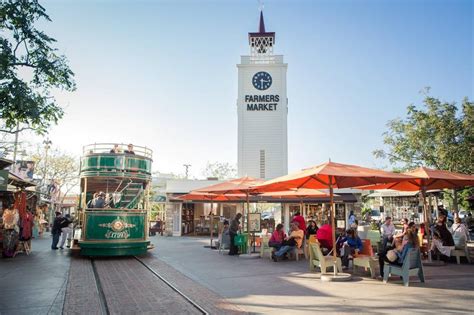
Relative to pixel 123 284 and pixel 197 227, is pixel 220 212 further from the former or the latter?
pixel 123 284

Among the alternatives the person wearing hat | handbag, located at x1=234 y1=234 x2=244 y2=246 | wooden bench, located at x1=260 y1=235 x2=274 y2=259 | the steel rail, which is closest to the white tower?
handbag, located at x1=234 y1=234 x2=244 y2=246

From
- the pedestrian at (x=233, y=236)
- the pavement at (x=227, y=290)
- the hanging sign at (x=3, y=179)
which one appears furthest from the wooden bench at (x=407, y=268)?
the hanging sign at (x=3, y=179)

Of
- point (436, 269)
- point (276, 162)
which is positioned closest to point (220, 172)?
point (276, 162)

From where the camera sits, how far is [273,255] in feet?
37.9

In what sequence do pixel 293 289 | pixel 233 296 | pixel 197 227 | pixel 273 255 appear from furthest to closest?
pixel 197 227 < pixel 273 255 < pixel 293 289 < pixel 233 296

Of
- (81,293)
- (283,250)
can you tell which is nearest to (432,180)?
(283,250)

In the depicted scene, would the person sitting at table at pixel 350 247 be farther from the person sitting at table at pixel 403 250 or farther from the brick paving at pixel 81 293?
the brick paving at pixel 81 293

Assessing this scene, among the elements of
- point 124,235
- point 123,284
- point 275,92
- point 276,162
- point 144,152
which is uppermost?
point 275,92

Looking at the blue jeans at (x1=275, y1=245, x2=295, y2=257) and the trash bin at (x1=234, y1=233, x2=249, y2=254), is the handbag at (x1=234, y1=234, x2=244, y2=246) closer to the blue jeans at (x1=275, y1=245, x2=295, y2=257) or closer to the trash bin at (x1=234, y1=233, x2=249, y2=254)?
the trash bin at (x1=234, y1=233, x2=249, y2=254)

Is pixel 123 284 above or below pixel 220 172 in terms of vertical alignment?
below

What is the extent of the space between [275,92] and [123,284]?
27.1 metres

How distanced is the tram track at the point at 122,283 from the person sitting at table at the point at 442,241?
25.9 ft

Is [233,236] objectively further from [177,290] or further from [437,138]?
[437,138]

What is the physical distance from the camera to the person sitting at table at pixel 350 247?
31.7ft
